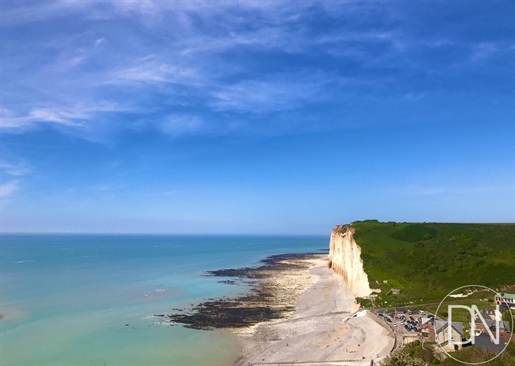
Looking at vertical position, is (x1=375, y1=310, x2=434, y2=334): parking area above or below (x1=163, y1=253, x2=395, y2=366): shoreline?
above

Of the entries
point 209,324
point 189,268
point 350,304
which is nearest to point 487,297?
point 350,304

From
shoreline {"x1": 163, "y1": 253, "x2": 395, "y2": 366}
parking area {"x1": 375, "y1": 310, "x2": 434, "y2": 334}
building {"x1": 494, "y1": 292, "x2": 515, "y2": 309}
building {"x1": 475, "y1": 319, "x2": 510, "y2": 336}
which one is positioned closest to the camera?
building {"x1": 475, "y1": 319, "x2": 510, "y2": 336}

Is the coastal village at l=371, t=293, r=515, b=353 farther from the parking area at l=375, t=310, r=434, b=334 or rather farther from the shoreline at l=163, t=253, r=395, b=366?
the shoreline at l=163, t=253, r=395, b=366

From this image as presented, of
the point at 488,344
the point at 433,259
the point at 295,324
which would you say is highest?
the point at 433,259

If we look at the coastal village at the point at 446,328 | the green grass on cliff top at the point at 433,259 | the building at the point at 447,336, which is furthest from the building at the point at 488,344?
the green grass on cliff top at the point at 433,259

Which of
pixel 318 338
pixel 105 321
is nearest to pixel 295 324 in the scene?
pixel 318 338

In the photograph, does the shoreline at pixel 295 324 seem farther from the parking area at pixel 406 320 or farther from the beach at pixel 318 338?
the parking area at pixel 406 320

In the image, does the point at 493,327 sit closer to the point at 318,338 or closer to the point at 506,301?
the point at 506,301

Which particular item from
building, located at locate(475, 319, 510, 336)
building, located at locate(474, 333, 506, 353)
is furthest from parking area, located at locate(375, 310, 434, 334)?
building, located at locate(474, 333, 506, 353)
